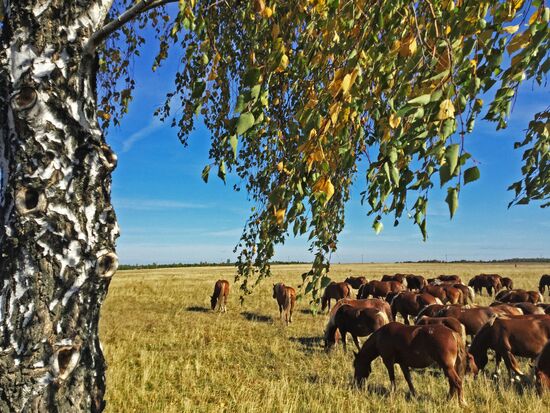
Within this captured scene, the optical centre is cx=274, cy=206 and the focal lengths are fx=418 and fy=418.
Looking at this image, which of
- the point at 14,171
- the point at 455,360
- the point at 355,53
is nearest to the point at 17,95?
the point at 14,171

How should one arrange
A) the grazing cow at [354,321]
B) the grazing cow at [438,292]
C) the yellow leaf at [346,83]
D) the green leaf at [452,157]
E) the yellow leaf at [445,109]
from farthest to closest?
the grazing cow at [438,292] < the grazing cow at [354,321] < the yellow leaf at [346,83] < the yellow leaf at [445,109] < the green leaf at [452,157]

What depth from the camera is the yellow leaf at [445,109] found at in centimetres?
209

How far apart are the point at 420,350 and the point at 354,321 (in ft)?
11.5

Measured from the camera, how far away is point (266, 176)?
5605mm

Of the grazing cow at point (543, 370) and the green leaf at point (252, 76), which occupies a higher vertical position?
the green leaf at point (252, 76)

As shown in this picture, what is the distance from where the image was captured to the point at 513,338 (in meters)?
7.97

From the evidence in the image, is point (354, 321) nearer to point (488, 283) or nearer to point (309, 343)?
point (309, 343)

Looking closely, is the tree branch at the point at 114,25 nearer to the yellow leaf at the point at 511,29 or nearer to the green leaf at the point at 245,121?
the green leaf at the point at 245,121

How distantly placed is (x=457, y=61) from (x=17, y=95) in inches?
113

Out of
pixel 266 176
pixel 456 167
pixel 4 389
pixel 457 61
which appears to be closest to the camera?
pixel 456 167

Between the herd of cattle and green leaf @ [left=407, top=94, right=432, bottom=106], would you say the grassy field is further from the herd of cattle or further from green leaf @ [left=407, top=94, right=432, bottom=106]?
green leaf @ [left=407, top=94, right=432, bottom=106]

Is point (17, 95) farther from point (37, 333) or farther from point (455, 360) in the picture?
point (455, 360)

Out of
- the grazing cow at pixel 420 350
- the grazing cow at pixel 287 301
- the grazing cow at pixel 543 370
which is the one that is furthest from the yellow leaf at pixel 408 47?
the grazing cow at pixel 287 301

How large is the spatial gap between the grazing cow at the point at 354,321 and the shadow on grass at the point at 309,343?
497 mm
